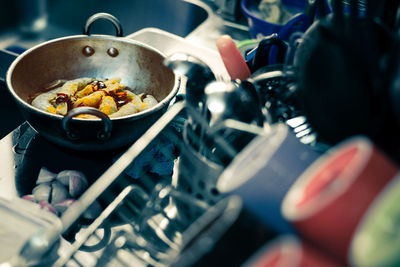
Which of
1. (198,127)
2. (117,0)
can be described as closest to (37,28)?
(117,0)

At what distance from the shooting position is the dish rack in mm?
305

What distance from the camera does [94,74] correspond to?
0.97 metres

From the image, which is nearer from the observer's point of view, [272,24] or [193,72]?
[193,72]

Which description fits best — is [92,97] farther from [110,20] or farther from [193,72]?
[193,72]

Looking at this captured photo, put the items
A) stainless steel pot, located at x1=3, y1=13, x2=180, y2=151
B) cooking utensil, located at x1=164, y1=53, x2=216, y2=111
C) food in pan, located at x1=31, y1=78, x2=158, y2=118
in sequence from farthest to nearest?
food in pan, located at x1=31, y1=78, x2=158, y2=118 → stainless steel pot, located at x1=3, y1=13, x2=180, y2=151 → cooking utensil, located at x1=164, y1=53, x2=216, y2=111

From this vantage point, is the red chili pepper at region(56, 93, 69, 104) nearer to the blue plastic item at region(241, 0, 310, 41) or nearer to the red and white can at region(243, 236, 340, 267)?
the blue plastic item at region(241, 0, 310, 41)

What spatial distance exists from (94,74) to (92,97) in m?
0.19

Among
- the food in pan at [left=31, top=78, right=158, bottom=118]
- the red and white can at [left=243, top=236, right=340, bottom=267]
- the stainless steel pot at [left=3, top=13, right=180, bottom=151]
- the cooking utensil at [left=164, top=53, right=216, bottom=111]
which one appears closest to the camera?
the red and white can at [left=243, top=236, right=340, bottom=267]

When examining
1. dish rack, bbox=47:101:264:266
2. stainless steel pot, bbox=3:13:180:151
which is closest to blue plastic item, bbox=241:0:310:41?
stainless steel pot, bbox=3:13:180:151

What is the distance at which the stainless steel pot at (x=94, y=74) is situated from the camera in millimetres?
629

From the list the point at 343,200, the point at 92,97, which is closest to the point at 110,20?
the point at 92,97

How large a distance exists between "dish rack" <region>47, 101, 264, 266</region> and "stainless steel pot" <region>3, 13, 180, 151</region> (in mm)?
129

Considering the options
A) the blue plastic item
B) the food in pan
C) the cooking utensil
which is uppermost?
the cooking utensil

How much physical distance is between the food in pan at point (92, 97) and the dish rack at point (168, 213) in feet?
0.86
